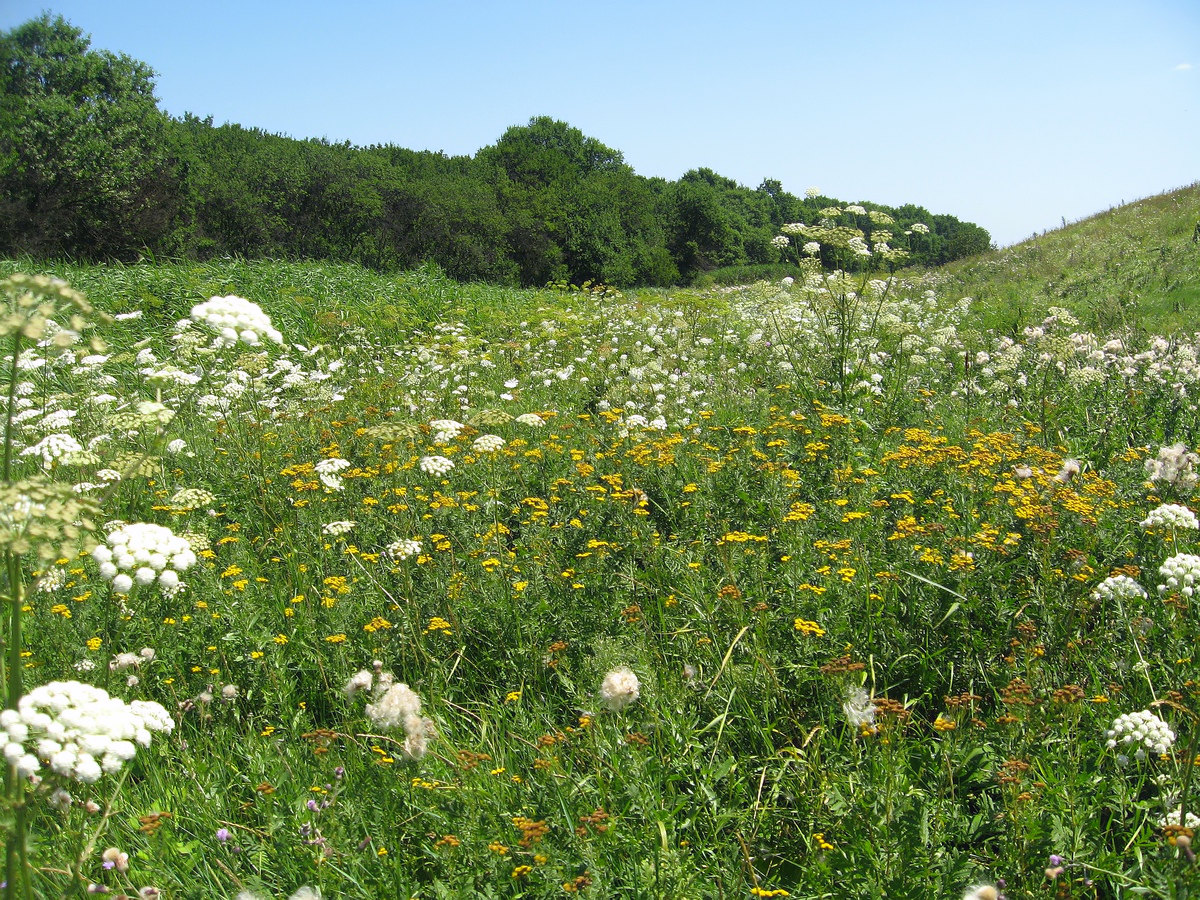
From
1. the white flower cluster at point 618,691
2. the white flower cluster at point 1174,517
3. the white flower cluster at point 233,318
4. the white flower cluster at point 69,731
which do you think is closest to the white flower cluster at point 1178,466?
the white flower cluster at point 1174,517

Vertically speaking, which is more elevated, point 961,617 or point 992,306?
point 992,306

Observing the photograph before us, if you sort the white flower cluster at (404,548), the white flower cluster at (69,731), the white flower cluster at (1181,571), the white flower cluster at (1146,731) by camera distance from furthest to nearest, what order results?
the white flower cluster at (404,548) < the white flower cluster at (1181,571) < the white flower cluster at (1146,731) < the white flower cluster at (69,731)

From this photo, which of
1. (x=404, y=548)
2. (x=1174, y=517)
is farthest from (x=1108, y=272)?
(x=404, y=548)

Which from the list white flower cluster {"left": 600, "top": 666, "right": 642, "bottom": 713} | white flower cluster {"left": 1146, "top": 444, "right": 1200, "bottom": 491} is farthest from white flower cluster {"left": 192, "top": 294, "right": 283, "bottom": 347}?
white flower cluster {"left": 1146, "top": 444, "right": 1200, "bottom": 491}

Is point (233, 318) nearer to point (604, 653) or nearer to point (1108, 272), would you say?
point (604, 653)

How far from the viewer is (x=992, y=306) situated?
40.9 feet

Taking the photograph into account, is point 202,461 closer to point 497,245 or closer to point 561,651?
point 561,651

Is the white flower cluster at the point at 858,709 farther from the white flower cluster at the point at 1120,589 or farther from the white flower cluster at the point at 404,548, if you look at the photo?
the white flower cluster at the point at 404,548

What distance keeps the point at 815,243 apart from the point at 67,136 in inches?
1454

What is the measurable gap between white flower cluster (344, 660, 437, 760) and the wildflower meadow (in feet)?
0.05

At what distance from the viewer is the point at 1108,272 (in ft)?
45.4

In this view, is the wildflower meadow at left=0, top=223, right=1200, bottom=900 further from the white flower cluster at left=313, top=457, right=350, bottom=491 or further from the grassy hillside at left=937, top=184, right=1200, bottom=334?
the grassy hillside at left=937, top=184, right=1200, bottom=334

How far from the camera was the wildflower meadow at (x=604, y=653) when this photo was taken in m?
2.15

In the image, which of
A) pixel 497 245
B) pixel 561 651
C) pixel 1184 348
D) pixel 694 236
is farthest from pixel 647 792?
pixel 694 236
